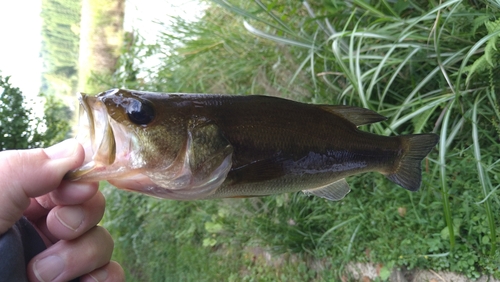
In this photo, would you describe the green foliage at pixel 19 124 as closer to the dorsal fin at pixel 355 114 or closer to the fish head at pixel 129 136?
the fish head at pixel 129 136

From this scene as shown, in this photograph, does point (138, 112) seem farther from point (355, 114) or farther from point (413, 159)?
point (413, 159)

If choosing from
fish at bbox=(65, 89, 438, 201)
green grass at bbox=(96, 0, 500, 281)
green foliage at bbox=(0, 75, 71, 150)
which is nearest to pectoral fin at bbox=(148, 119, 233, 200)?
fish at bbox=(65, 89, 438, 201)

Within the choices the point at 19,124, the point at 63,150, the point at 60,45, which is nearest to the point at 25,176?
the point at 63,150

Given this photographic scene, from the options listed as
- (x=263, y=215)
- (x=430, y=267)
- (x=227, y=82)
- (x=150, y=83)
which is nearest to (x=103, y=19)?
(x=150, y=83)

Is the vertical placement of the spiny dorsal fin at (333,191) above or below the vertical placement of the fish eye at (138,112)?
below

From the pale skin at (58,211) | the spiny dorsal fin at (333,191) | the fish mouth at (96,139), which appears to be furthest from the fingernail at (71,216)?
the spiny dorsal fin at (333,191)

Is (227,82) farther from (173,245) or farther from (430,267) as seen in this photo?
(430,267)
